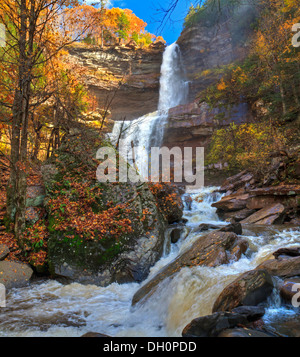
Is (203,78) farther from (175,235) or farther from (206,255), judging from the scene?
(206,255)

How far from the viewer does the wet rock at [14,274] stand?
5.30m

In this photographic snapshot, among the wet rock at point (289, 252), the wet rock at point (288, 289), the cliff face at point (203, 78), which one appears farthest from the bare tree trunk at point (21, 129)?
the cliff face at point (203, 78)

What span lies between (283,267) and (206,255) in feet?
5.26

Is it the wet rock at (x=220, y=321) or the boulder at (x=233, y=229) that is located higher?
the boulder at (x=233, y=229)

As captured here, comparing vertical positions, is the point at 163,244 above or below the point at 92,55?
below

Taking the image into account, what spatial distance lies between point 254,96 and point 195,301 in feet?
59.4

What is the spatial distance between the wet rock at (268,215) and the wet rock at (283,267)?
430 cm

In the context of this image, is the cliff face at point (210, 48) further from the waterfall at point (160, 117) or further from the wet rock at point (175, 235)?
the wet rock at point (175, 235)

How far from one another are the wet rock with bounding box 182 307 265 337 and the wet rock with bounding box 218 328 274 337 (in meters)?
0.10

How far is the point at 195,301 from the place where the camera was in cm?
390

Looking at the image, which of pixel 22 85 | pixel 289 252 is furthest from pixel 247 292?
pixel 22 85

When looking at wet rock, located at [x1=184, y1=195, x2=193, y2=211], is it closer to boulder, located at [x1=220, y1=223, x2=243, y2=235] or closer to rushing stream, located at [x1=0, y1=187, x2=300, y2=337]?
boulder, located at [x1=220, y1=223, x2=243, y2=235]
